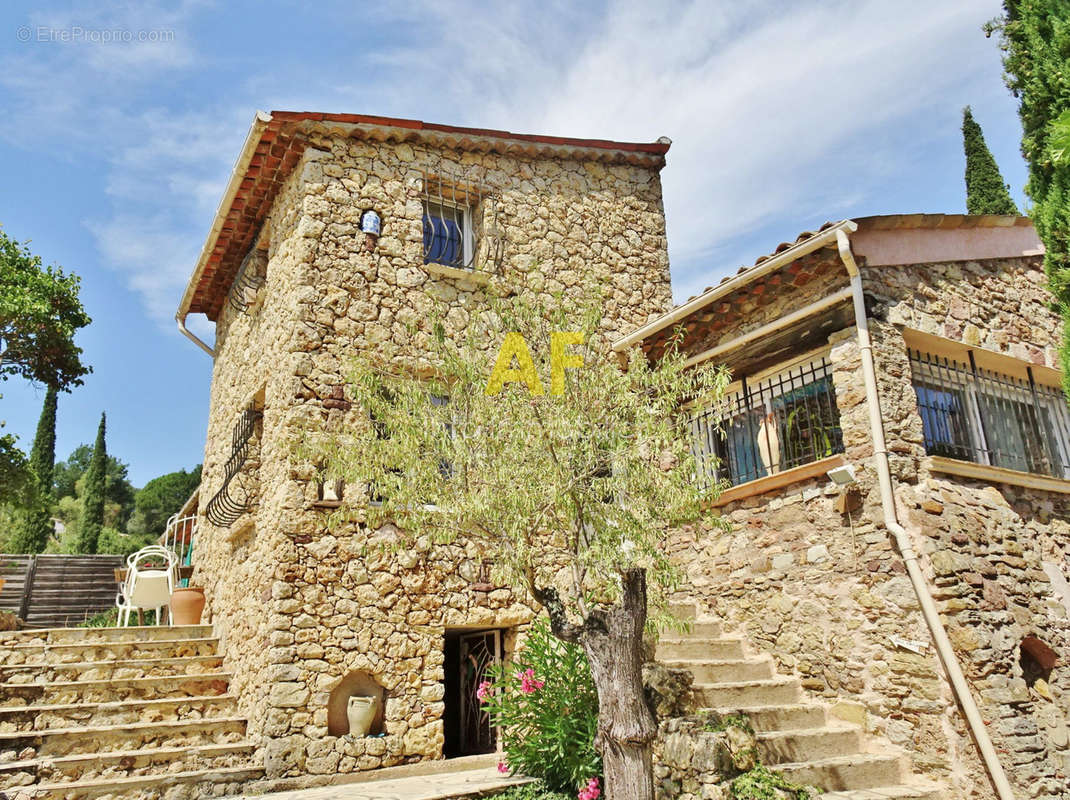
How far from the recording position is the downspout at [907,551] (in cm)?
571

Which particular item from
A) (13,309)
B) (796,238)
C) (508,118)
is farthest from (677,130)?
(13,309)

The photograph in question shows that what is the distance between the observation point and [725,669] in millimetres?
7086

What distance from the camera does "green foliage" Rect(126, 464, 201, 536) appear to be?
3378cm

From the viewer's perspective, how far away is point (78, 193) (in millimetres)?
10227

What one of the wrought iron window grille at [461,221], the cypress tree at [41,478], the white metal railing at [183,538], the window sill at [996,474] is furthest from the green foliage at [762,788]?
the cypress tree at [41,478]

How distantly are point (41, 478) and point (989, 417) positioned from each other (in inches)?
959

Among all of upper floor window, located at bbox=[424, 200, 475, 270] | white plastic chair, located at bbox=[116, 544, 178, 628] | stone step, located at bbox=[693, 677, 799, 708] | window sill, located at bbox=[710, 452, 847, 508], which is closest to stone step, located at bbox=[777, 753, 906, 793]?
stone step, located at bbox=[693, 677, 799, 708]

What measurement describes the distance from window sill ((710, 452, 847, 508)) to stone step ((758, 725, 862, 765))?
217 cm

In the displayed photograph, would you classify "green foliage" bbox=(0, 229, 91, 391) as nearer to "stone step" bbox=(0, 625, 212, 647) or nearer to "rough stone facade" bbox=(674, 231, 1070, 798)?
"stone step" bbox=(0, 625, 212, 647)

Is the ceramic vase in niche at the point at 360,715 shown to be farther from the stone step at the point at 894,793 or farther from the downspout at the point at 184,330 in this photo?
the downspout at the point at 184,330

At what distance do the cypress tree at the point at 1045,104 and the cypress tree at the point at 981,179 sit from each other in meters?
9.79

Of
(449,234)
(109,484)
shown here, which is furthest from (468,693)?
(109,484)

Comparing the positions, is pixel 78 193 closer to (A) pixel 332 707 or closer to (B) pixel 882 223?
(A) pixel 332 707

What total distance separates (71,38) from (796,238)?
26.5 feet
